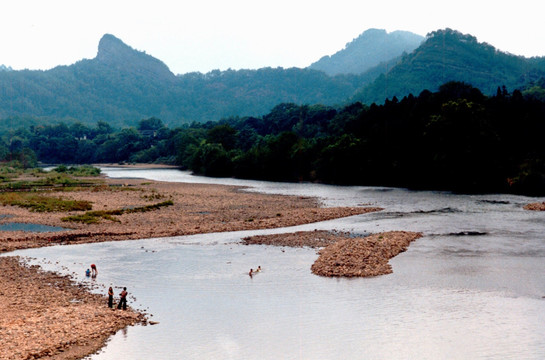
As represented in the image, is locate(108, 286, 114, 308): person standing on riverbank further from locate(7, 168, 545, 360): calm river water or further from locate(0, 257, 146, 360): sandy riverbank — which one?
locate(7, 168, 545, 360): calm river water

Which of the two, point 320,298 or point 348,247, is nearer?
point 320,298

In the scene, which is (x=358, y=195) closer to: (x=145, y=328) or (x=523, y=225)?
(x=523, y=225)

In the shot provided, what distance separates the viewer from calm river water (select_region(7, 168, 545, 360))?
25172mm

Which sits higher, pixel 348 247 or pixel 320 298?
pixel 348 247

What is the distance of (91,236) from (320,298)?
29534 millimetres

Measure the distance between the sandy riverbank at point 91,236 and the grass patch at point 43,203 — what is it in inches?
72.8

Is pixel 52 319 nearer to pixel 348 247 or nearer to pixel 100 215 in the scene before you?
pixel 348 247

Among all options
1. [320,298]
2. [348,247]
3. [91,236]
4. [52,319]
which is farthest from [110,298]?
[91,236]

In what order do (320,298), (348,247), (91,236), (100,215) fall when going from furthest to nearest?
1. (100,215)
2. (91,236)
3. (348,247)
4. (320,298)

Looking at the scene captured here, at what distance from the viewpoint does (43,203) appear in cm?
7438

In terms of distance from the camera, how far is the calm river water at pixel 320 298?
2517cm

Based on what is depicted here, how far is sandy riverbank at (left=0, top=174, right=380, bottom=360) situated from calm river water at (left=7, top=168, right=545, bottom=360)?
1.79m

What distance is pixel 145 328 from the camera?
89.2 feet

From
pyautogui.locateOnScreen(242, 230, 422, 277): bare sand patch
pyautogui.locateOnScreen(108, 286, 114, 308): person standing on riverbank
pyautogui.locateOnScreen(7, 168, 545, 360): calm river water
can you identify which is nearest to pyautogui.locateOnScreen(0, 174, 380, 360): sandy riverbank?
pyautogui.locateOnScreen(108, 286, 114, 308): person standing on riverbank
